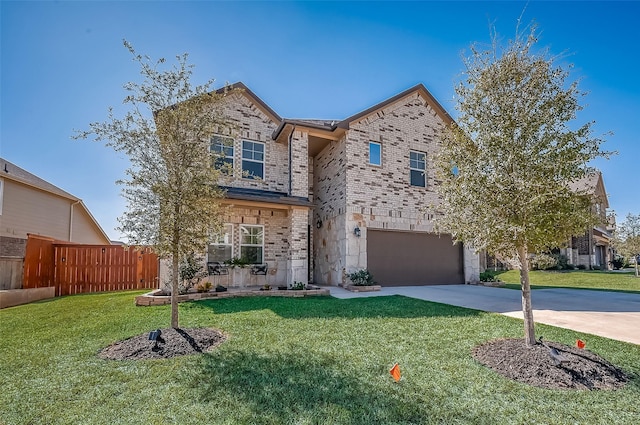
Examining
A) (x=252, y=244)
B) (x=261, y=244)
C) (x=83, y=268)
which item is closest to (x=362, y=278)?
(x=261, y=244)

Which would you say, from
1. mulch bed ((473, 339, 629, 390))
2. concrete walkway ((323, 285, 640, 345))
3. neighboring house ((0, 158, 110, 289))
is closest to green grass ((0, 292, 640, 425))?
mulch bed ((473, 339, 629, 390))

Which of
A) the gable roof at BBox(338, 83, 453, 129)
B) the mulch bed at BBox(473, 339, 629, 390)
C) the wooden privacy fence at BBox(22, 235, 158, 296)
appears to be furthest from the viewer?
the gable roof at BBox(338, 83, 453, 129)

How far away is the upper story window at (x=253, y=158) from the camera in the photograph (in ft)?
41.5

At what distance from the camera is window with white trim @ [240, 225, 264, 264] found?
471 inches

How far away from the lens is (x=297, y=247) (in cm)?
1171

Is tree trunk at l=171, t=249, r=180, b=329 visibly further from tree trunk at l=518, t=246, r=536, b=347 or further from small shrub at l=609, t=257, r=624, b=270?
small shrub at l=609, t=257, r=624, b=270

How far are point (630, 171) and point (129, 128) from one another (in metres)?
17.9

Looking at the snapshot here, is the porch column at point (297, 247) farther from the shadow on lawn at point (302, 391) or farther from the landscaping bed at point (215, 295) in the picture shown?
the shadow on lawn at point (302, 391)

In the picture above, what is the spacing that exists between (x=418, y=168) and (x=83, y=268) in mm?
14492

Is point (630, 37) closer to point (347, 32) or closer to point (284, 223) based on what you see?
point (347, 32)

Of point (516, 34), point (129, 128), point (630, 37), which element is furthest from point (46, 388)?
point (630, 37)

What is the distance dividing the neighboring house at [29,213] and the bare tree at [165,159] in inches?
389

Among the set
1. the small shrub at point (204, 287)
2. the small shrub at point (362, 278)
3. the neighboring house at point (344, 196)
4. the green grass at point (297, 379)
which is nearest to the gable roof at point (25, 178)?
the neighboring house at point (344, 196)

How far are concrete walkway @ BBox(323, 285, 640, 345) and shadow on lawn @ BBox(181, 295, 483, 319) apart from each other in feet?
3.04
